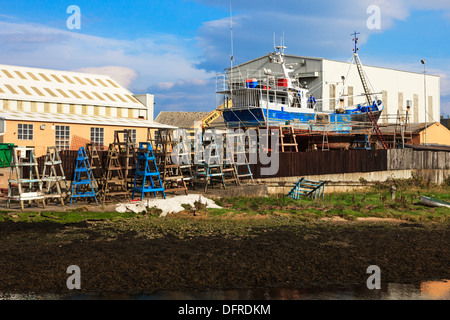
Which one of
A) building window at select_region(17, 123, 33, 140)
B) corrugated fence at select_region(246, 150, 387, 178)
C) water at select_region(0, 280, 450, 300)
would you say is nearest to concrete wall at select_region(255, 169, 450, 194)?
corrugated fence at select_region(246, 150, 387, 178)

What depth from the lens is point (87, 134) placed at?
31922 millimetres

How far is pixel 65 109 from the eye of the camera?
38.1m

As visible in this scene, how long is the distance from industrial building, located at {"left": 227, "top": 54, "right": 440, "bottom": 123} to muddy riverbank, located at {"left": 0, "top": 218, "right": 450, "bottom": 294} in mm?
27389

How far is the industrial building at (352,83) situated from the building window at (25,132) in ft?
61.4

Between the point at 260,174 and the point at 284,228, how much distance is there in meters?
11.6

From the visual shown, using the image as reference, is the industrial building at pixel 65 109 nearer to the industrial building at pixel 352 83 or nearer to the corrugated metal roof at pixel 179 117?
the industrial building at pixel 352 83

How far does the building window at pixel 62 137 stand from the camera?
30.3 metres

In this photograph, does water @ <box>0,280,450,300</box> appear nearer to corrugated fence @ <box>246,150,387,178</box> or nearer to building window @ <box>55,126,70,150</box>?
corrugated fence @ <box>246,150,387,178</box>

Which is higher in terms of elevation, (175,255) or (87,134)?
(87,134)

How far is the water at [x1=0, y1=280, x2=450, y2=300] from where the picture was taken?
9625 mm

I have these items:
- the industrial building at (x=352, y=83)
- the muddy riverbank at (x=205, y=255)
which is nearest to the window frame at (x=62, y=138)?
the muddy riverbank at (x=205, y=255)
